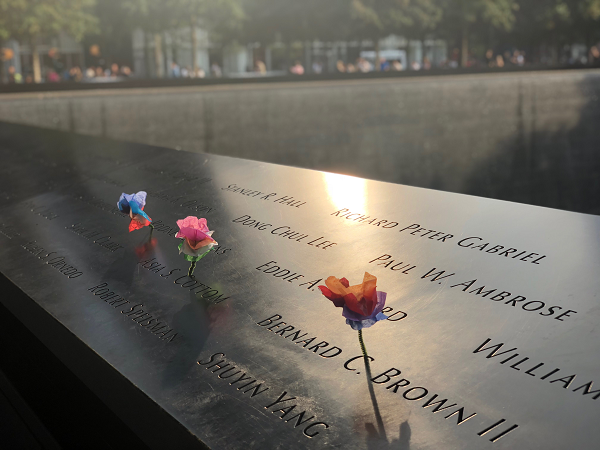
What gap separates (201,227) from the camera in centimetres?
234

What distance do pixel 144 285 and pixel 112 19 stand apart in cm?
3178

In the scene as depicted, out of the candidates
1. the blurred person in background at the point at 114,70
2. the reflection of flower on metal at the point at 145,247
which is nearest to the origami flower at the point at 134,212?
the reflection of flower on metal at the point at 145,247

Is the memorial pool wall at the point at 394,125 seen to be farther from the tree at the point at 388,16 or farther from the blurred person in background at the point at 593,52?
the blurred person in background at the point at 593,52

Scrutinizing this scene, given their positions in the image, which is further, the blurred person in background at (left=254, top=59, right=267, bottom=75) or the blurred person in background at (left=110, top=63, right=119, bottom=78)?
the blurred person in background at (left=110, top=63, right=119, bottom=78)

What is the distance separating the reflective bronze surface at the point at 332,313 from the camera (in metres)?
1.53

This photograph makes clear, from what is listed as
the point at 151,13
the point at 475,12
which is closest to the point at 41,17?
the point at 151,13

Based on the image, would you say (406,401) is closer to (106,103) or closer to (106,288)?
(106,288)

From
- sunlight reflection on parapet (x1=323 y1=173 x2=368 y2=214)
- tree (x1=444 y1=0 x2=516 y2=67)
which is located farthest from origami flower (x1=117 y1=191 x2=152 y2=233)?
tree (x1=444 y1=0 x2=516 y2=67)

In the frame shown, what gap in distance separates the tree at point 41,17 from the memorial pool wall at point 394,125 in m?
13.9

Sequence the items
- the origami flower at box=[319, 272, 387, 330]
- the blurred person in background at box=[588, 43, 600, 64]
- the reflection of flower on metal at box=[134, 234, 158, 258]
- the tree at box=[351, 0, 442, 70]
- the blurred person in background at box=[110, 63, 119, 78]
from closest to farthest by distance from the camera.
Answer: the origami flower at box=[319, 272, 387, 330]
the reflection of flower on metal at box=[134, 234, 158, 258]
the tree at box=[351, 0, 442, 70]
the blurred person in background at box=[110, 63, 119, 78]
the blurred person in background at box=[588, 43, 600, 64]

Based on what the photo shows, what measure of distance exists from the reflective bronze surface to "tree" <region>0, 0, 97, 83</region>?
2504cm

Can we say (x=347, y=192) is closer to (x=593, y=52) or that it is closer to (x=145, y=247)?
(x=145, y=247)

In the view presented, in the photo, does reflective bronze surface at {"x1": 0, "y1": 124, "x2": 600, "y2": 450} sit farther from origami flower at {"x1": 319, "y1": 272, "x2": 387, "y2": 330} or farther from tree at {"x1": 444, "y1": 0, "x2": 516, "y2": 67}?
Answer: tree at {"x1": 444, "y1": 0, "x2": 516, "y2": 67}

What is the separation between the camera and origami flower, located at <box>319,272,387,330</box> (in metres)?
1.67
